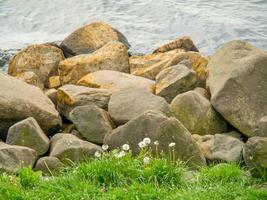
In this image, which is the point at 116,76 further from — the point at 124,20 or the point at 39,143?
the point at 124,20

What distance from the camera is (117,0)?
23188mm

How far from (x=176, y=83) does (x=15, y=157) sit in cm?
399

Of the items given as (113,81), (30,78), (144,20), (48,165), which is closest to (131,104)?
(113,81)

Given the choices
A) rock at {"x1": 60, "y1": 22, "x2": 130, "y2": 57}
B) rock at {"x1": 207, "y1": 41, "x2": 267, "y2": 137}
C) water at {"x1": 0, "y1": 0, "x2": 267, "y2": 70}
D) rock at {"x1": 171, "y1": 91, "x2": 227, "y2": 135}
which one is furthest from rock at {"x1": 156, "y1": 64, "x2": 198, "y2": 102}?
water at {"x1": 0, "y1": 0, "x2": 267, "y2": 70}

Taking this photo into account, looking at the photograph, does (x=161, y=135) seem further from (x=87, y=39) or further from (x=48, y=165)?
(x=87, y=39)

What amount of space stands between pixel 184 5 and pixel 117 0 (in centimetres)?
260

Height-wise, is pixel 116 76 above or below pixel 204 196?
below

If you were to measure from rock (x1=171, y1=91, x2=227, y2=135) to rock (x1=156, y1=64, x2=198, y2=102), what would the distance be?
0.87 m

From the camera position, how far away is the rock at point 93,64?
13.6 meters

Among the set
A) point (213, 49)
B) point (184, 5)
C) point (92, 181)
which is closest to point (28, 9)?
point (184, 5)

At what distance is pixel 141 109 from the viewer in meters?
10.2

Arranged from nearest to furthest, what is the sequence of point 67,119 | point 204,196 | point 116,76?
point 204,196 → point 67,119 → point 116,76

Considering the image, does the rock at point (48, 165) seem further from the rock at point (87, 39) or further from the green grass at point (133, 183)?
the rock at point (87, 39)

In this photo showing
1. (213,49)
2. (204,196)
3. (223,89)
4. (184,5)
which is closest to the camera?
(204,196)
